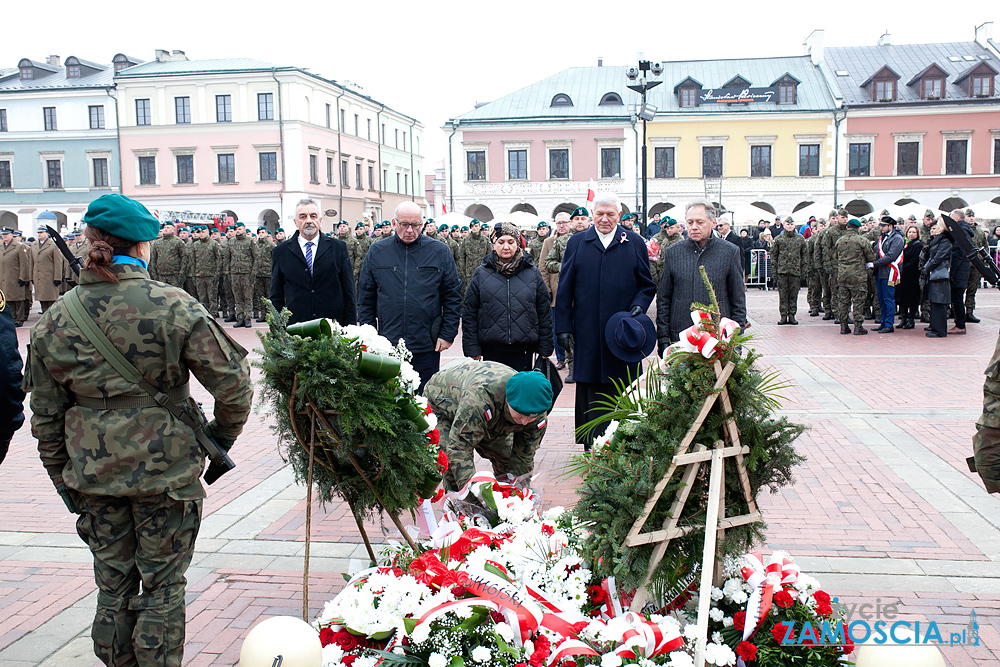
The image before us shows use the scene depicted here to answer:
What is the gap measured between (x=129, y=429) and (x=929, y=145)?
47149 mm

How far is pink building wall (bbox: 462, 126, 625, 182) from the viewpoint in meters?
43.8

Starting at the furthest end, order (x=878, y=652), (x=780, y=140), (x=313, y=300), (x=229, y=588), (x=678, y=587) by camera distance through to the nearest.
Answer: (x=780, y=140) < (x=313, y=300) < (x=229, y=588) < (x=678, y=587) < (x=878, y=652)

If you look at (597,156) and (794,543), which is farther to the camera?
(597,156)

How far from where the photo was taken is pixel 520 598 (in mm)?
3119

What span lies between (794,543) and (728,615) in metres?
1.54

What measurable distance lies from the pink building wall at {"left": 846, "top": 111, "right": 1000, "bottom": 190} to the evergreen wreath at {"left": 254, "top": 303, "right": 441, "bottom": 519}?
44.1 meters

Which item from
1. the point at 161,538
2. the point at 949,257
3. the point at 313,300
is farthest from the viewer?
the point at 949,257

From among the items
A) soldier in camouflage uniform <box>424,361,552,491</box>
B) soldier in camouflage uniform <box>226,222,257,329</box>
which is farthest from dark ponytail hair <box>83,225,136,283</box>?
soldier in camouflage uniform <box>226,222,257,329</box>

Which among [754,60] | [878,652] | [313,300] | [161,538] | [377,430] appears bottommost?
[878,652]

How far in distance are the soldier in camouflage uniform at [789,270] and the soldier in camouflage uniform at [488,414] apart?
1234 centimetres

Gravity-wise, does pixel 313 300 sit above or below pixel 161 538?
above

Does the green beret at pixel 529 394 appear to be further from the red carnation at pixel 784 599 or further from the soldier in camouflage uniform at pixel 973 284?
the soldier in camouflage uniform at pixel 973 284

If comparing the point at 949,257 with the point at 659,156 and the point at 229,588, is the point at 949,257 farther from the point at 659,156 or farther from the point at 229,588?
the point at 659,156

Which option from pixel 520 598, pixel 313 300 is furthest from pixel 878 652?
pixel 313 300
